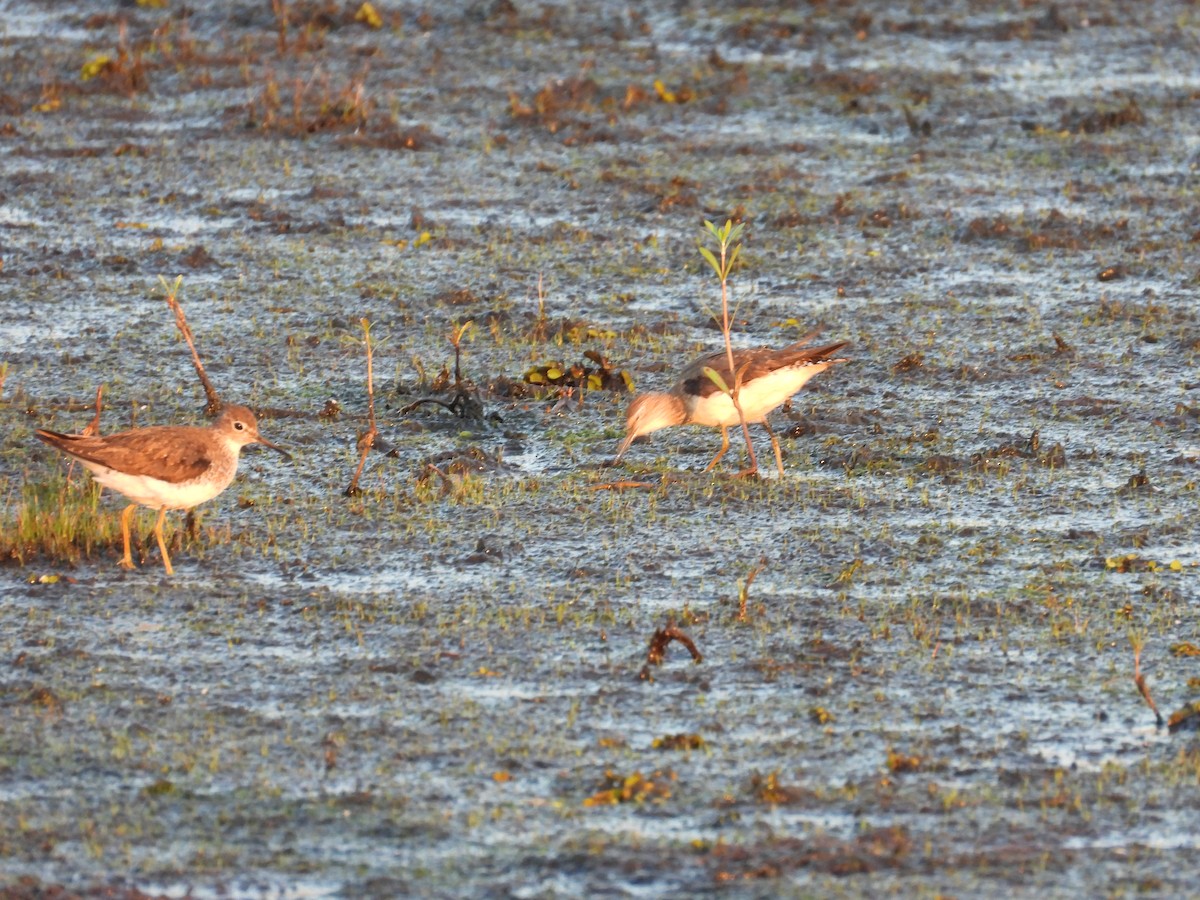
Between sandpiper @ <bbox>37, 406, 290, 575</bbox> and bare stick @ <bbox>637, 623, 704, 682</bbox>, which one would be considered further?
sandpiper @ <bbox>37, 406, 290, 575</bbox>

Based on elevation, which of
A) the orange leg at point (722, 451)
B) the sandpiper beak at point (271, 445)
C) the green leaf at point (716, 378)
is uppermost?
the green leaf at point (716, 378)

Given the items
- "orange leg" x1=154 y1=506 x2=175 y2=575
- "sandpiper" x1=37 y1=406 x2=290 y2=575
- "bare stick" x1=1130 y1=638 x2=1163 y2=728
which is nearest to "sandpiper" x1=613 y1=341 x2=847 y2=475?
"sandpiper" x1=37 y1=406 x2=290 y2=575

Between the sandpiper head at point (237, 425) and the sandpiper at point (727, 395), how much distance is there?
1784mm

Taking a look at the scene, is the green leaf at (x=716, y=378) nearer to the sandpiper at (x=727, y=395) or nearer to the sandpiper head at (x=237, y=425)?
the sandpiper at (x=727, y=395)

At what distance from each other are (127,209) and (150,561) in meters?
5.91

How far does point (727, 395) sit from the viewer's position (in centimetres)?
923

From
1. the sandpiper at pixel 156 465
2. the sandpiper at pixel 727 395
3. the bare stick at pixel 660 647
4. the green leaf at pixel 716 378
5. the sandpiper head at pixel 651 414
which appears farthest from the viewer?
the sandpiper head at pixel 651 414

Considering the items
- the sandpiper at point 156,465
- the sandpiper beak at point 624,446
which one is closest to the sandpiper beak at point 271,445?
the sandpiper at point 156,465

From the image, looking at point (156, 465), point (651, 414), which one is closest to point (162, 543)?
point (156, 465)

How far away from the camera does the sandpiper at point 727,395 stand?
9.22 m

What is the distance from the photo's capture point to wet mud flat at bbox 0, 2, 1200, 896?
241 inches

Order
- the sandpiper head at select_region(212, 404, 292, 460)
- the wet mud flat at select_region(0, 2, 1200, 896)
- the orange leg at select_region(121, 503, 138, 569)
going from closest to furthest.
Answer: the wet mud flat at select_region(0, 2, 1200, 896)
the orange leg at select_region(121, 503, 138, 569)
the sandpiper head at select_region(212, 404, 292, 460)

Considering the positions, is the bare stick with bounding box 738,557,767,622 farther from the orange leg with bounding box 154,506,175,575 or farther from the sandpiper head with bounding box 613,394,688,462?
the orange leg with bounding box 154,506,175,575

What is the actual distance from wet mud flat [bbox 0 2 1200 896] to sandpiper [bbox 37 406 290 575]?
296 millimetres
